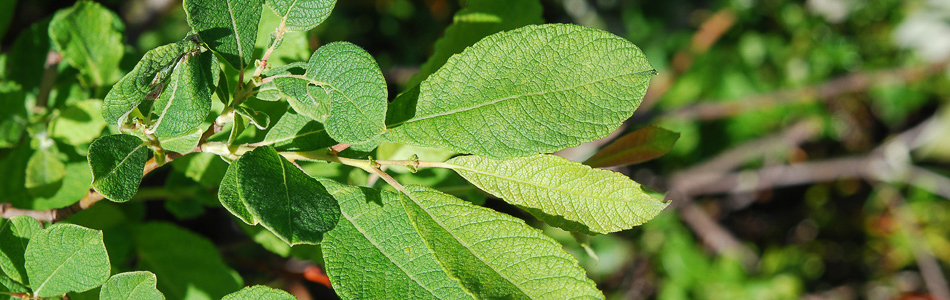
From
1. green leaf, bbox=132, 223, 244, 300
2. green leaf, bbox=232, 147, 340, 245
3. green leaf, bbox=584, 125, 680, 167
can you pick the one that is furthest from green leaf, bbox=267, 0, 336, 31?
green leaf, bbox=132, 223, 244, 300

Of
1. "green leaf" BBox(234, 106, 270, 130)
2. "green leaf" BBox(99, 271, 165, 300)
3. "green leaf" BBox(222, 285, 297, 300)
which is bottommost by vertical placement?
"green leaf" BBox(99, 271, 165, 300)

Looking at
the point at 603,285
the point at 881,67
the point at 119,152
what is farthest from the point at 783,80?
the point at 119,152

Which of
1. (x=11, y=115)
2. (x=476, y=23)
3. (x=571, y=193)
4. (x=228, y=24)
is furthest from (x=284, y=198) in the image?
(x=11, y=115)

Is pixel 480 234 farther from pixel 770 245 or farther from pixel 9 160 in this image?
pixel 770 245

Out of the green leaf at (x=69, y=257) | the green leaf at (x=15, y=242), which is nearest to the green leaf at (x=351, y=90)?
the green leaf at (x=69, y=257)

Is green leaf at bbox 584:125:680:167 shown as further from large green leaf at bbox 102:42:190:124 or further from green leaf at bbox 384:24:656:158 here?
large green leaf at bbox 102:42:190:124
